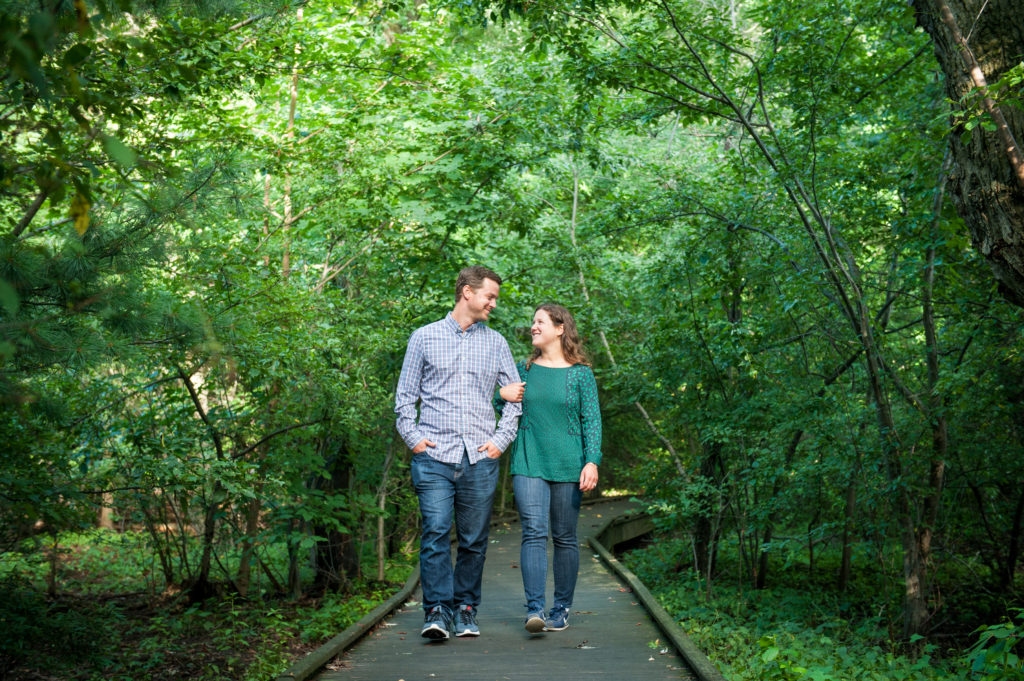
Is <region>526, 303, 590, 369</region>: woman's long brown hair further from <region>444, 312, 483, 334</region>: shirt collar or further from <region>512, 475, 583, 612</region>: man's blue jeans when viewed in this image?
<region>512, 475, 583, 612</region>: man's blue jeans

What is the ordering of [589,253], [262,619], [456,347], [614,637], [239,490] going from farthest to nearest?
[589,253] < [262,619] < [239,490] < [614,637] < [456,347]

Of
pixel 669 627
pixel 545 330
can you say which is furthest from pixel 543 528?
pixel 545 330

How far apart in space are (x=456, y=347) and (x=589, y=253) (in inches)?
294

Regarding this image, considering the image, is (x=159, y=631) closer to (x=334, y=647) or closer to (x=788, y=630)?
(x=334, y=647)

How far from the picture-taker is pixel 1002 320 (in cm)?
784

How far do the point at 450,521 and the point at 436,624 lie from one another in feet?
2.02

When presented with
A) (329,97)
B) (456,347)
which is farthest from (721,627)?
(329,97)

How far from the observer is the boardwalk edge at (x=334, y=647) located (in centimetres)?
450

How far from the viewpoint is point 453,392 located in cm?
530

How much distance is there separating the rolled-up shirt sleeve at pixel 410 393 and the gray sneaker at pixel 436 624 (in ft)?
3.38

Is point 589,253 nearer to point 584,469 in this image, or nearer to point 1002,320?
point 1002,320

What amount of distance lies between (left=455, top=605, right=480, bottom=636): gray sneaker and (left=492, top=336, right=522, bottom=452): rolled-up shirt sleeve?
1040mm

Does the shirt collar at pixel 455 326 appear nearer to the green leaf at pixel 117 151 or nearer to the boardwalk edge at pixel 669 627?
the boardwalk edge at pixel 669 627

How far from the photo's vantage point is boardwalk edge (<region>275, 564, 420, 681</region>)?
177 inches
